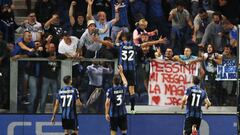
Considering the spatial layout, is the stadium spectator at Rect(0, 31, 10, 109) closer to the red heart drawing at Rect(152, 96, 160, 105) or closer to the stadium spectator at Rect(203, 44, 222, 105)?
the red heart drawing at Rect(152, 96, 160, 105)

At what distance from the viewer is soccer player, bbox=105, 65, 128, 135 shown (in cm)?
1959

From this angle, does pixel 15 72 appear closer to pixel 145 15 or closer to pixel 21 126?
pixel 21 126

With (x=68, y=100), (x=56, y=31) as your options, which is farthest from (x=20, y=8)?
(x=68, y=100)

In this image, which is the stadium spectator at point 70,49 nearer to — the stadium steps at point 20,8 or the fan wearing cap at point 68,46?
the fan wearing cap at point 68,46

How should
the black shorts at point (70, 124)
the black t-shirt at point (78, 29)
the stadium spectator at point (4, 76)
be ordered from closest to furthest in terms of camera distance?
the black shorts at point (70, 124)
the stadium spectator at point (4, 76)
the black t-shirt at point (78, 29)

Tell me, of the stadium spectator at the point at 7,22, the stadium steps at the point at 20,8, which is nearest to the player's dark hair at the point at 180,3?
the stadium steps at the point at 20,8

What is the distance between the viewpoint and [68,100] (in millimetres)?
19719

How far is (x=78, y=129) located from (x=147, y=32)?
3421 millimetres

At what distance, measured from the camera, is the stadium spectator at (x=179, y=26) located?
70.8ft

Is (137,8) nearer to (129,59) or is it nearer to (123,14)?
(123,14)

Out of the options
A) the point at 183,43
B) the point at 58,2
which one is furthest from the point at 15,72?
the point at 183,43

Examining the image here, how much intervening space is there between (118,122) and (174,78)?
2.24 meters

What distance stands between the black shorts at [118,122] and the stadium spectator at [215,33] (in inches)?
130

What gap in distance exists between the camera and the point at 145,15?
22656mm
